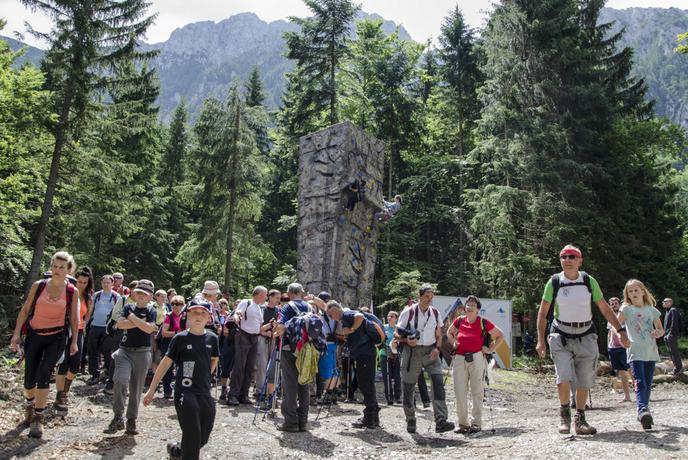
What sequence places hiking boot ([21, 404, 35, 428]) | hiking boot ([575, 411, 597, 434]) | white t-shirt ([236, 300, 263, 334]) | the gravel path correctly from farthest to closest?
white t-shirt ([236, 300, 263, 334]) < hiking boot ([21, 404, 35, 428]) < hiking boot ([575, 411, 597, 434]) < the gravel path

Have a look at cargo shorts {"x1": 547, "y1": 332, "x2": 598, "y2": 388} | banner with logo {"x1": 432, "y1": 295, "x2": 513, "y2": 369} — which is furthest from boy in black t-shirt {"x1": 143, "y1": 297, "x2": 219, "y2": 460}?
banner with logo {"x1": 432, "y1": 295, "x2": 513, "y2": 369}

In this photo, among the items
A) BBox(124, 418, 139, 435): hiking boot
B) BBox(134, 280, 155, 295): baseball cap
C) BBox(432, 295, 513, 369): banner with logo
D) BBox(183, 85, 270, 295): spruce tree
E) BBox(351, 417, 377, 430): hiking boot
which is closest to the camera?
BBox(124, 418, 139, 435): hiking boot

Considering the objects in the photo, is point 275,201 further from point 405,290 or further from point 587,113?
point 587,113

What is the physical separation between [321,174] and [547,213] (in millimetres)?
8843

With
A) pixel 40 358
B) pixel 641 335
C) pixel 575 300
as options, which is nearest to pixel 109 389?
pixel 40 358

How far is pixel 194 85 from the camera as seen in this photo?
183125mm

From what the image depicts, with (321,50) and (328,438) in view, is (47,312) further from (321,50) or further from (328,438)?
(321,50)

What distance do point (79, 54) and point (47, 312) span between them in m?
13.4

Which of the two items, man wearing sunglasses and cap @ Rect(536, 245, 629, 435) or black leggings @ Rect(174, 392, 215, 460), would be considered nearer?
black leggings @ Rect(174, 392, 215, 460)

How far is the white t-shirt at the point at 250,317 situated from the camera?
8773 millimetres

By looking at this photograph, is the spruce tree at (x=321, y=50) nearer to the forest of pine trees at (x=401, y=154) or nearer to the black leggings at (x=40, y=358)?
the forest of pine trees at (x=401, y=154)

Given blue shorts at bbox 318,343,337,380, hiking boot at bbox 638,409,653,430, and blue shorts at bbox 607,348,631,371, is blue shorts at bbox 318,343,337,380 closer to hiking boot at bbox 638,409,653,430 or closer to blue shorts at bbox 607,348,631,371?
hiking boot at bbox 638,409,653,430

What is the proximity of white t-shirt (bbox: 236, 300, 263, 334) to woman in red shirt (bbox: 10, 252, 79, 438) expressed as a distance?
10.2 feet

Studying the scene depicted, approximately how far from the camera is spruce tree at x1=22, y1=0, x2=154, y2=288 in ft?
53.5
